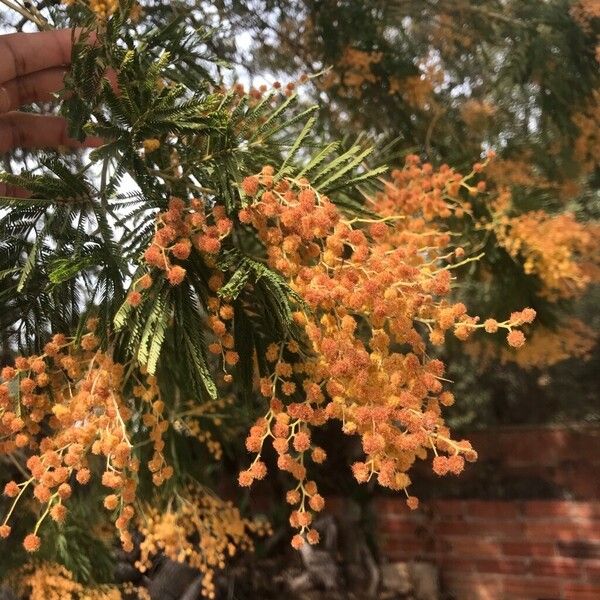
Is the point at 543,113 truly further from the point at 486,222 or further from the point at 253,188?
the point at 253,188

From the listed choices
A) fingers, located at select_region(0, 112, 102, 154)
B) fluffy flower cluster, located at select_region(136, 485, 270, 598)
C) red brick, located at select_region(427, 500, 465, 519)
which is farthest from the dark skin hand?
red brick, located at select_region(427, 500, 465, 519)

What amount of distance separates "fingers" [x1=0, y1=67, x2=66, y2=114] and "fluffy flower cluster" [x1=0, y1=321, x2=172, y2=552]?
544 millimetres

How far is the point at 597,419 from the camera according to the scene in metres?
4.48

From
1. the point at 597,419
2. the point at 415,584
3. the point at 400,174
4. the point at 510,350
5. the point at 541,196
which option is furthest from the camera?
the point at 597,419

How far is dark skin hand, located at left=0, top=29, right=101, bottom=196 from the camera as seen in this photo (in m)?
1.27

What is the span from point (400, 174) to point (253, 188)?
3.09ft

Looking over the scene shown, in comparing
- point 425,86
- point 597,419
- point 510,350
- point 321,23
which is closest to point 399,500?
point 510,350

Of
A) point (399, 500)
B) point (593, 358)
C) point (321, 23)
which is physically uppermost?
point (321, 23)

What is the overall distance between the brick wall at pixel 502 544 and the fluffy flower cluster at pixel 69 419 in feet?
8.45

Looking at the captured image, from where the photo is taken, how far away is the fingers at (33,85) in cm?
133

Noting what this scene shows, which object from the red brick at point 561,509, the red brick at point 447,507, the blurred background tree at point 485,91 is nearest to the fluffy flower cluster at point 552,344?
the blurred background tree at point 485,91

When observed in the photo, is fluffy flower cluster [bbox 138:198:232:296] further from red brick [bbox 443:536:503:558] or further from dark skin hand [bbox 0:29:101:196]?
red brick [bbox 443:536:503:558]

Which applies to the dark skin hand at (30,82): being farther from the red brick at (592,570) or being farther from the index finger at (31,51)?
the red brick at (592,570)

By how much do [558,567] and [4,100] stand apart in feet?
9.94
